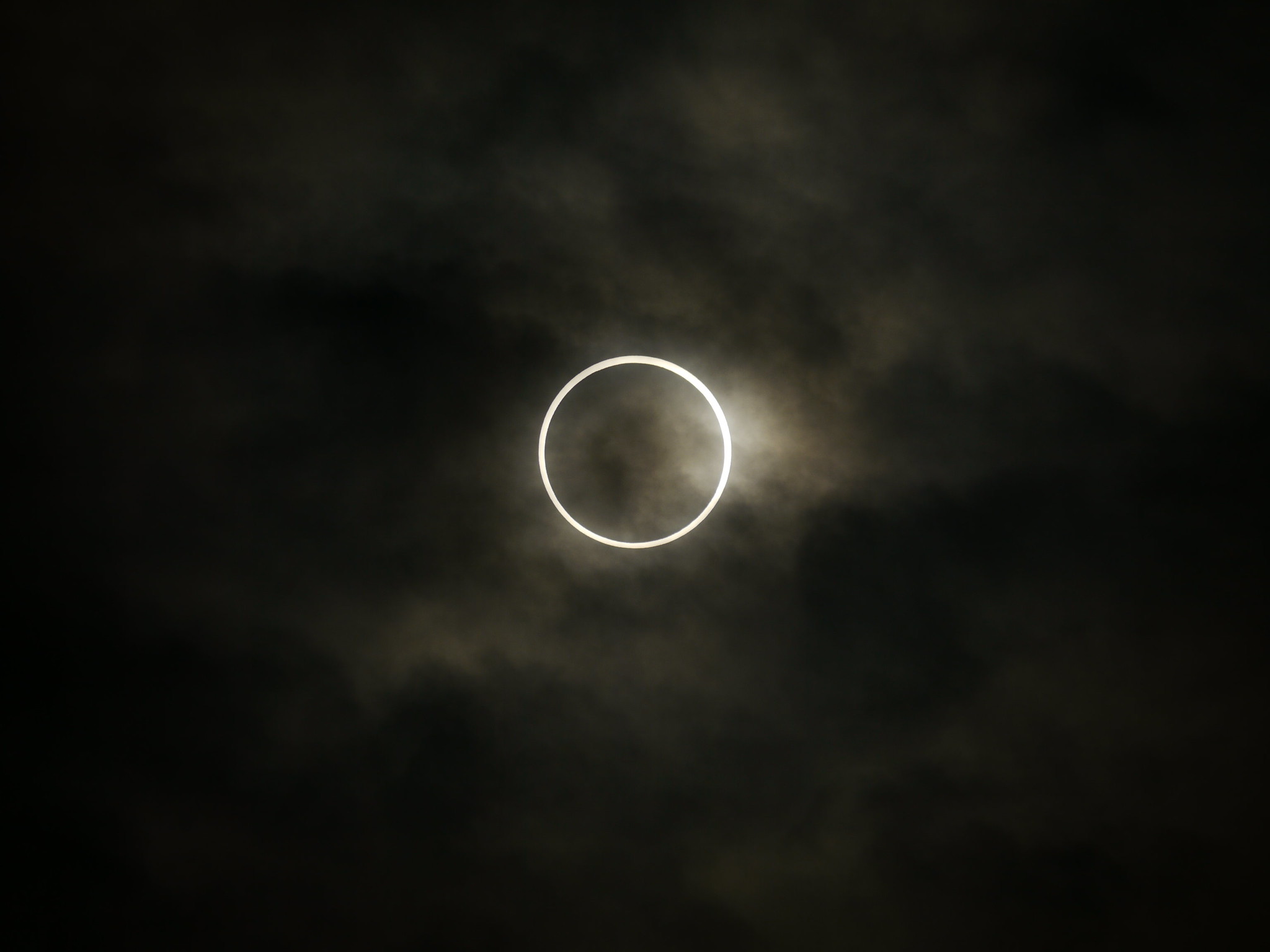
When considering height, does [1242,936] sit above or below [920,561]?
below

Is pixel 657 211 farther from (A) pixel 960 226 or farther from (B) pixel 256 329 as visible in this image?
(B) pixel 256 329

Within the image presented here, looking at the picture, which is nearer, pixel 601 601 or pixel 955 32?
pixel 955 32

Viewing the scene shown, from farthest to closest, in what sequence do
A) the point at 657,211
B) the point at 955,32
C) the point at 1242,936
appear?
1. the point at 1242,936
2. the point at 657,211
3. the point at 955,32

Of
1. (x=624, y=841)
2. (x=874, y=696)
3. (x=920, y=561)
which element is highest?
(x=920, y=561)

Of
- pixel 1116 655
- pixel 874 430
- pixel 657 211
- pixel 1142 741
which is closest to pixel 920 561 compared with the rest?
pixel 874 430

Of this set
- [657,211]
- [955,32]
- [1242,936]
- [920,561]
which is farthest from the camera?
[1242,936]

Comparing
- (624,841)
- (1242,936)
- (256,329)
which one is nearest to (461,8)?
(256,329)
